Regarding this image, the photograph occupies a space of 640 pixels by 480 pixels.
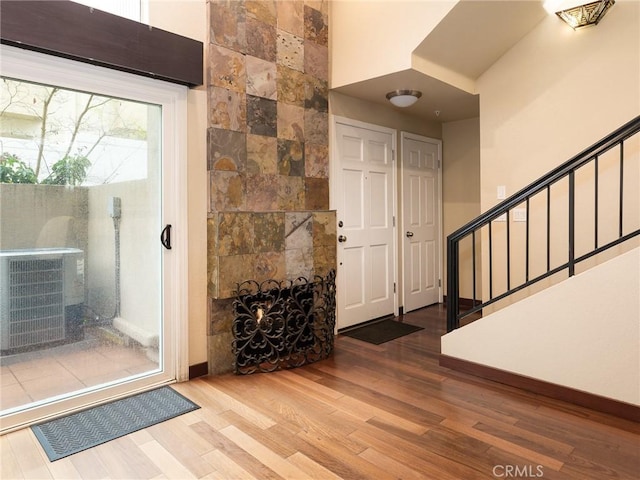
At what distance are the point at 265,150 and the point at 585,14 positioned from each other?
2.67 metres

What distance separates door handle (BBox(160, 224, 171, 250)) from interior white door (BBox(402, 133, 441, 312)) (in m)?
2.79

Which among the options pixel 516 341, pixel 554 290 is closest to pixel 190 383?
pixel 516 341

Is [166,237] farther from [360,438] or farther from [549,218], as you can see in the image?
[549,218]

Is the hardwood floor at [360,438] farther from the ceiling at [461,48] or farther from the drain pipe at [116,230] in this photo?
the ceiling at [461,48]

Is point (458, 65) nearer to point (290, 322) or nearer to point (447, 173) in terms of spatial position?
point (447, 173)

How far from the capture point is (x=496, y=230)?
3.83 meters

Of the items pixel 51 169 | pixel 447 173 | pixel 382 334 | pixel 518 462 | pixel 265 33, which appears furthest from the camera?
pixel 447 173

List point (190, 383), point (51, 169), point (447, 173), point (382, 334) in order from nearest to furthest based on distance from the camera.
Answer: point (51, 169) < point (190, 383) < point (382, 334) < point (447, 173)

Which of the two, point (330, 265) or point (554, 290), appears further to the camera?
point (330, 265)

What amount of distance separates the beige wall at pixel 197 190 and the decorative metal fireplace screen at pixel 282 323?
0.25 meters

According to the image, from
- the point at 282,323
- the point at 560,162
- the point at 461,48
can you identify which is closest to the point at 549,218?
the point at 560,162

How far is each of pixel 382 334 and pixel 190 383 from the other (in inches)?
74.5

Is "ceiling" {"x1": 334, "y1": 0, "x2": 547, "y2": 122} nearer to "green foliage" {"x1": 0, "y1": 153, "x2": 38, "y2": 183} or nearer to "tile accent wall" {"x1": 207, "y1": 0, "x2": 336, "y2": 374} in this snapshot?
"tile accent wall" {"x1": 207, "y1": 0, "x2": 336, "y2": 374}

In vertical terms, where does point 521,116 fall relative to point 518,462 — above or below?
above
